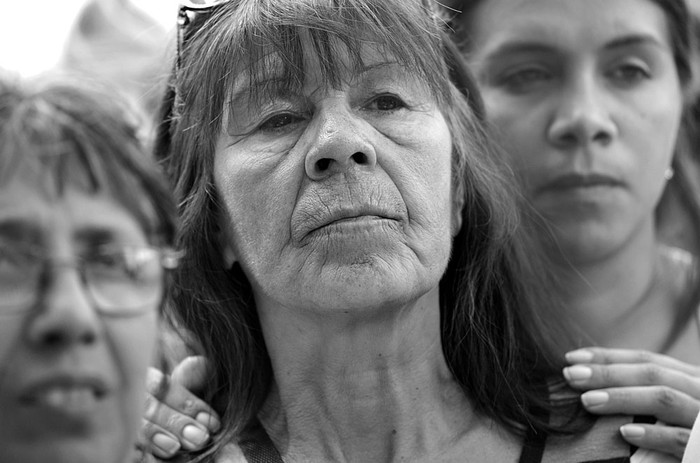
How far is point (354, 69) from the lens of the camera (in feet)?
7.44

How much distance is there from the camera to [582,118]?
2840mm

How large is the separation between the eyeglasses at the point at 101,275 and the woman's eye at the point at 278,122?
33.5 inches

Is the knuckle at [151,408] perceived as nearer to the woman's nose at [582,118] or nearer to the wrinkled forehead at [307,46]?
the wrinkled forehead at [307,46]

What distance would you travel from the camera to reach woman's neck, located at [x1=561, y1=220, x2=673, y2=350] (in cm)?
306

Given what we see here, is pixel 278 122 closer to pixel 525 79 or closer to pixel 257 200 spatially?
pixel 257 200

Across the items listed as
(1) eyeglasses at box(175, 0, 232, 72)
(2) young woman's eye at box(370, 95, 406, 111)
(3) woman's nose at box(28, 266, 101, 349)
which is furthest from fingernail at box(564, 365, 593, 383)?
(3) woman's nose at box(28, 266, 101, 349)

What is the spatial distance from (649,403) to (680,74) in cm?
122

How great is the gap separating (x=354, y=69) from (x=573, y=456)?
0.93m

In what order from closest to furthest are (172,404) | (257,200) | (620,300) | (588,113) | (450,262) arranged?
(257,200)
(172,404)
(450,262)
(588,113)
(620,300)

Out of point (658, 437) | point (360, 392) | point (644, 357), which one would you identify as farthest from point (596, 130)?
point (360, 392)

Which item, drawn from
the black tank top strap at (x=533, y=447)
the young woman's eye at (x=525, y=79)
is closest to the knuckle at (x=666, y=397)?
the black tank top strap at (x=533, y=447)

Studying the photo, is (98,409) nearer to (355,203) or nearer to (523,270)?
(355,203)

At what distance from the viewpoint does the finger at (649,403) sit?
2344mm

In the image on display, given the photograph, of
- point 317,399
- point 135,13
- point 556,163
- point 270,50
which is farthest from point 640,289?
point 135,13
